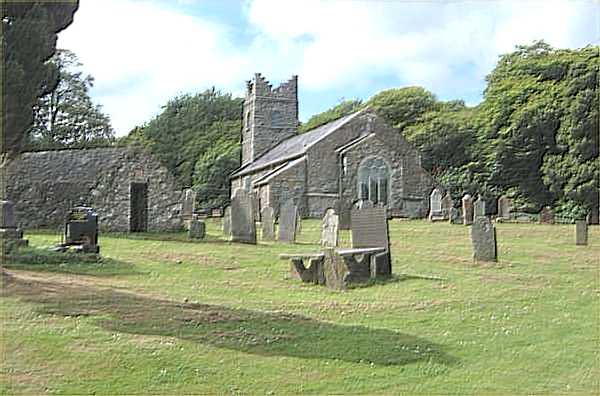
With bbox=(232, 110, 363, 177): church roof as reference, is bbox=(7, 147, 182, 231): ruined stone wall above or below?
below

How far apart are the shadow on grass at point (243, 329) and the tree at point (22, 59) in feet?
9.46

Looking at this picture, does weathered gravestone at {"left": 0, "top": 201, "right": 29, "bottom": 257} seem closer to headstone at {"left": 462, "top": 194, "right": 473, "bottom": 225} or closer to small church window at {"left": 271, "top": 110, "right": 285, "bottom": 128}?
headstone at {"left": 462, "top": 194, "right": 473, "bottom": 225}

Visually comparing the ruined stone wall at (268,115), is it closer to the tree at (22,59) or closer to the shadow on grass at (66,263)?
the shadow on grass at (66,263)

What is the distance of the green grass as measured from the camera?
273 inches

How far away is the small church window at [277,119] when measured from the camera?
167 ft

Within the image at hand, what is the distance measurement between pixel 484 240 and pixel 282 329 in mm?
6958

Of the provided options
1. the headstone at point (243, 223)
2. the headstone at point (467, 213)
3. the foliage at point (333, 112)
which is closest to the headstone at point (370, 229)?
the headstone at point (243, 223)

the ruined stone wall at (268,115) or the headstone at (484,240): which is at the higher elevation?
the ruined stone wall at (268,115)

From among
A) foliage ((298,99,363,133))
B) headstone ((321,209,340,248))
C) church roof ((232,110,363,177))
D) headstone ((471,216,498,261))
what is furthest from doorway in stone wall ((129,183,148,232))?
foliage ((298,99,363,133))

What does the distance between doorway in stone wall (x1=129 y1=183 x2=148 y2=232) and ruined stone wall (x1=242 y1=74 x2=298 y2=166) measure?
1171 inches

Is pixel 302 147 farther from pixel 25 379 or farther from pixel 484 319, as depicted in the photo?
pixel 25 379

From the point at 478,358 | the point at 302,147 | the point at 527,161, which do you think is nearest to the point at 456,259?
the point at 478,358

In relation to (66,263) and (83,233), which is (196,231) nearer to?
(83,233)

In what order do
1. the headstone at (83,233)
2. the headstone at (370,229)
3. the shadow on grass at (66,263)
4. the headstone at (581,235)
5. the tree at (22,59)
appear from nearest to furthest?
the tree at (22,59) → the shadow on grass at (66,263) → the headstone at (370,229) → the headstone at (83,233) → the headstone at (581,235)
